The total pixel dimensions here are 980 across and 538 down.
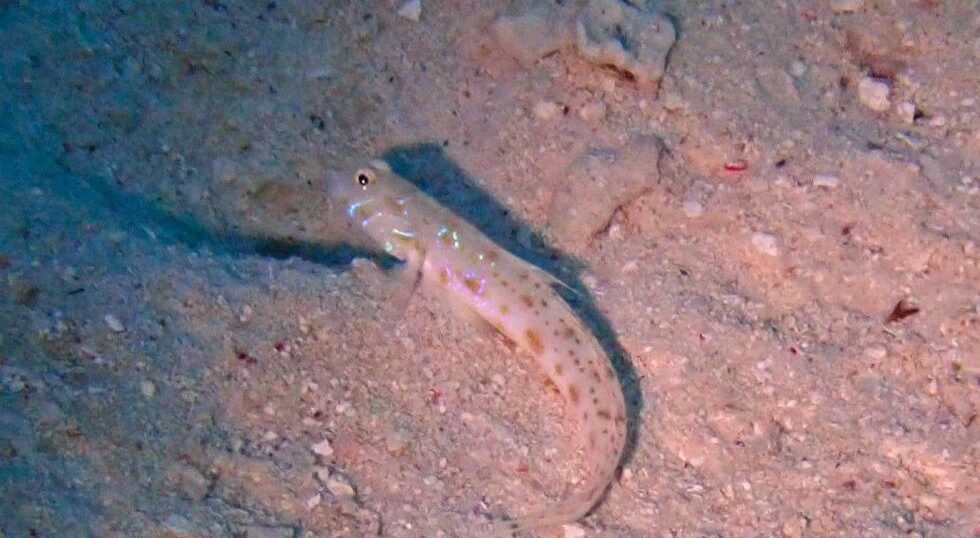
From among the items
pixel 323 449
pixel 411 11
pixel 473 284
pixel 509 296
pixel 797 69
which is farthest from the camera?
pixel 411 11

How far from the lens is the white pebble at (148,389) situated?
10.1 feet

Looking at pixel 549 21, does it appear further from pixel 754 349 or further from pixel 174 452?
pixel 174 452

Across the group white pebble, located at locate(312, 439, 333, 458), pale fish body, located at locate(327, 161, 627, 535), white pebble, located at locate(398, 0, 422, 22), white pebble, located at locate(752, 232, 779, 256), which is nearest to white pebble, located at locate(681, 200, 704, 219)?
white pebble, located at locate(752, 232, 779, 256)

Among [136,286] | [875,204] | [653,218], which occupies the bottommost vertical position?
[136,286]

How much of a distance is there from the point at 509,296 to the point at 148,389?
160 centimetres

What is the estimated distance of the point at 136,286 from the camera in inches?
132

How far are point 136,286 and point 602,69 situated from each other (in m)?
2.63

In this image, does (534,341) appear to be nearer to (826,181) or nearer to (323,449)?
(323,449)

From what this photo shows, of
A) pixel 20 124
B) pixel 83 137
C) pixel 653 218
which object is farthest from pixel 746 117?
pixel 20 124

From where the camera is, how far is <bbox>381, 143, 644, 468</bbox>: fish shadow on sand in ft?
12.4

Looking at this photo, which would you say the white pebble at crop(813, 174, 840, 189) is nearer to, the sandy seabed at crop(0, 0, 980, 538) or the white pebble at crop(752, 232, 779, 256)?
the sandy seabed at crop(0, 0, 980, 538)

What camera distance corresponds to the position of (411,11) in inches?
186

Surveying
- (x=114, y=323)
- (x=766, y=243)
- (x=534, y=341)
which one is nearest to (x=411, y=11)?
(x=534, y=341)

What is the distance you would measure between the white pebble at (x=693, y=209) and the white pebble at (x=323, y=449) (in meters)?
2.08
